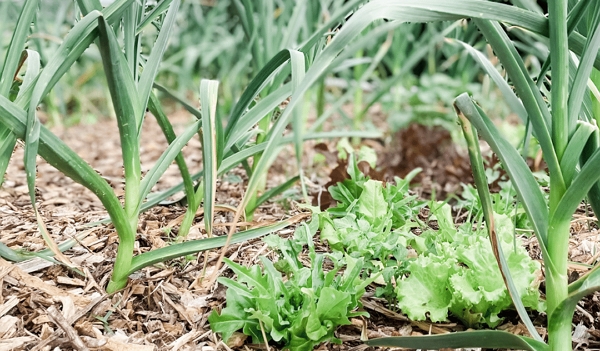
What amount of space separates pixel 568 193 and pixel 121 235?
0.83 metres

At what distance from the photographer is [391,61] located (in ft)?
12.0

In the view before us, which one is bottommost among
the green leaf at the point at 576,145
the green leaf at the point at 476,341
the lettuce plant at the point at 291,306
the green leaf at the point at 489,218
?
the lettuce plant at the point at 291,306

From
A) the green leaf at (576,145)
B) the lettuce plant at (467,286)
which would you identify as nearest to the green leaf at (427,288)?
the lettuce plant at (467,286)

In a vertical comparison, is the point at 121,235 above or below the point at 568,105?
below

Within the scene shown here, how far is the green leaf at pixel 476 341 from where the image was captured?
0.89 metres

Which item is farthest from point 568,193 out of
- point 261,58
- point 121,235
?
point 261,58

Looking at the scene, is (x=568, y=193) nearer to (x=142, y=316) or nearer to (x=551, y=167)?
(x=551, y=167)

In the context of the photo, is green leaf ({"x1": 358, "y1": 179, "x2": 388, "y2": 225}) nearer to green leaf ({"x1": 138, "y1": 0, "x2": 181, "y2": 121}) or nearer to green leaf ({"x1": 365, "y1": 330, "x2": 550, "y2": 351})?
green leaf ({"x1": 365, "y1": 330, "x2": 550, "y2": 351})

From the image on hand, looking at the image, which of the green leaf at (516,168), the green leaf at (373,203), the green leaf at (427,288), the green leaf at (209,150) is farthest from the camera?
the green leaf at (373,203)

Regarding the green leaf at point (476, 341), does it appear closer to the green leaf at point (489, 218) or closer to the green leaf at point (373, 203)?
the green leaf at point (489, 218)

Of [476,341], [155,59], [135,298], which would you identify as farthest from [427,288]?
[155,59]

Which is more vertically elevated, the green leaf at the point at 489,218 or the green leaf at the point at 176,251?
the green leaf at the point at 489,218

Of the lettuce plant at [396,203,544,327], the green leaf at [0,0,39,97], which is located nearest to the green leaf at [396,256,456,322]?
the lettuce plant at [396,203,544,327]

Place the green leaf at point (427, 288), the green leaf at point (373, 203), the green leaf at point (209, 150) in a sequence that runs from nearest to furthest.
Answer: the green leaf at point (209, 150), the green leaf at point (427, 288), the green leaf at point (373, 203)
